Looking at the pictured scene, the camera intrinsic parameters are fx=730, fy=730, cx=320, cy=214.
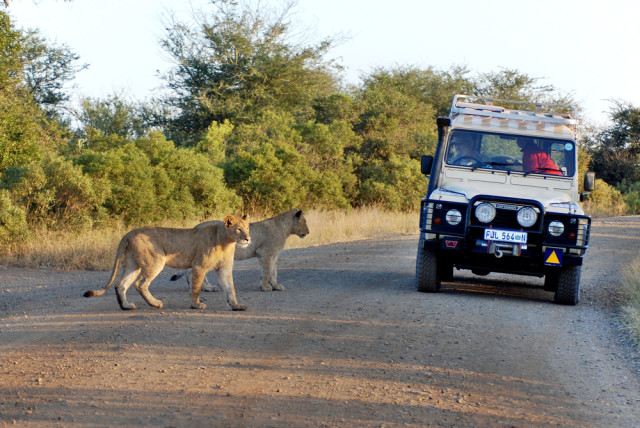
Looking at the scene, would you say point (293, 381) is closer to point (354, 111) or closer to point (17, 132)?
point (17, 132)

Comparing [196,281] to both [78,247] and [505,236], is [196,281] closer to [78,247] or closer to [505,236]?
[505,236]

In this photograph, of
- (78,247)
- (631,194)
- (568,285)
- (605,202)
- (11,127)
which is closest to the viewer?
(568,285)

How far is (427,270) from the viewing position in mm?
8898

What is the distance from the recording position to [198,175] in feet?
59.7

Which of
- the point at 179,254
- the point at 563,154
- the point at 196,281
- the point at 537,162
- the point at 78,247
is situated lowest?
the point at 78,247

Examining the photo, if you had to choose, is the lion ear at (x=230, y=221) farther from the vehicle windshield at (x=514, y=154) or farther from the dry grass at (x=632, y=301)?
the dry grass at (x=632, y=301)

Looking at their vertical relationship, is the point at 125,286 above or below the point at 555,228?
below

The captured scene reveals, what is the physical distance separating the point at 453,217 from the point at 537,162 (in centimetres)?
177

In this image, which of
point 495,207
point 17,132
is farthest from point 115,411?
point 17,132

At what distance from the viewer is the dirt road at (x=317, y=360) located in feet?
14.8

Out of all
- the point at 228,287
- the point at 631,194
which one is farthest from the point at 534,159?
the point at 631,194

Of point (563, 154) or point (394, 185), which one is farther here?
point (394, 185)

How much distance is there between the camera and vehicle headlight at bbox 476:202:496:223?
8430mm

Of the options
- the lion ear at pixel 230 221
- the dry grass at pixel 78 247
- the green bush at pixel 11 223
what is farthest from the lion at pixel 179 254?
the green bush at pixel 11 223
